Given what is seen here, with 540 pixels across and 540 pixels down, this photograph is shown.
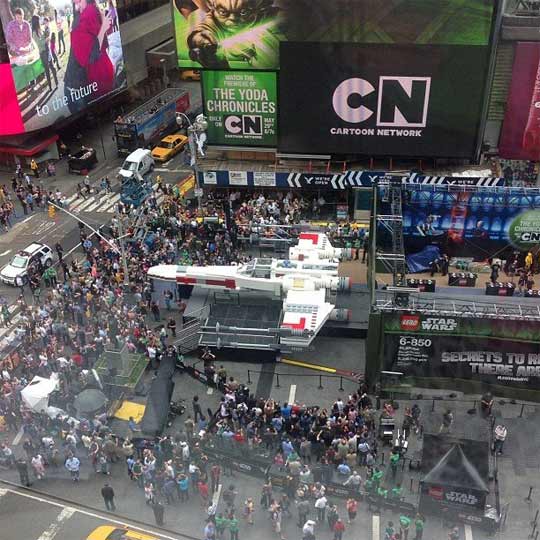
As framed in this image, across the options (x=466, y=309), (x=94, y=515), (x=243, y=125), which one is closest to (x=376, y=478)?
(x=466, y=309)

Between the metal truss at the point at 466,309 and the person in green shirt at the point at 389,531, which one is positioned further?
the metal truss at the point at 466,309

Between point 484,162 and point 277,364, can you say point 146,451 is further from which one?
point 484,162

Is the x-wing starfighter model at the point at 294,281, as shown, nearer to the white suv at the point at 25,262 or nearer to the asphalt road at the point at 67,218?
the white suv at the point at 25,262

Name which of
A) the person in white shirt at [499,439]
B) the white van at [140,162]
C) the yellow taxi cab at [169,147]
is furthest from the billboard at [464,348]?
the yellow taxi cab at [169,147]

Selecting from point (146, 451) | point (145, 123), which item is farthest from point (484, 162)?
point (146, 451)

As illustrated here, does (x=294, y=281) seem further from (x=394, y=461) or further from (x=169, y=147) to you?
(x=169, y=147)

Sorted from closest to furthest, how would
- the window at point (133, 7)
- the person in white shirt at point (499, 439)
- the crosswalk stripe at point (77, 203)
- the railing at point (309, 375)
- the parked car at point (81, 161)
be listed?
the person in white shirt at point (499, 439) < the railing at point (309, 375) < the crosswalk stripe at point (77, 203) < the parked car at point (81, 161) < the window at point (133, 7)
